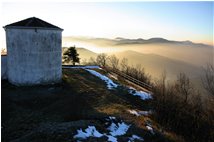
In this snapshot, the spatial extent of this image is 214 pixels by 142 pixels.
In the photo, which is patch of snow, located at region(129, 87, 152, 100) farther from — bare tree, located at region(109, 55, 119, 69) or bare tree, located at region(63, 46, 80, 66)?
bare tree, located at region(109, 55, 119, 69)

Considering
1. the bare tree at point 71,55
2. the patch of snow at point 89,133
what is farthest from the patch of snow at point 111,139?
the bare tree at point 71,55

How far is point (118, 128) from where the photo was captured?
11.8 metres

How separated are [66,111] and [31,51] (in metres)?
7.24

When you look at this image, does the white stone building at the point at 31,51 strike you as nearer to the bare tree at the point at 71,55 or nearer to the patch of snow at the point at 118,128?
the patch of snow at the point at 118,128

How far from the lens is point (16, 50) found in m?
18.2

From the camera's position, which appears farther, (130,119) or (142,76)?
(142,76)

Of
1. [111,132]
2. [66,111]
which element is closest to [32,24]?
[66,111]

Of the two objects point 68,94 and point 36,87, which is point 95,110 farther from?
point 36,87

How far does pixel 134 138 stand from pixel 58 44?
476 inches

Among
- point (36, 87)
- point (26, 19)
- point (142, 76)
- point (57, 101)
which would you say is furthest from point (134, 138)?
point (142, 76)

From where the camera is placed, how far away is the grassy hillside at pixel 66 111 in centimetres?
1061

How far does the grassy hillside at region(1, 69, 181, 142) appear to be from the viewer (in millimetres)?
10609

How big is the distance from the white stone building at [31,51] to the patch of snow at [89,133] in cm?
954

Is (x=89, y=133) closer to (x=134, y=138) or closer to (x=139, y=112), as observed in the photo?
(x=134, y=138)
